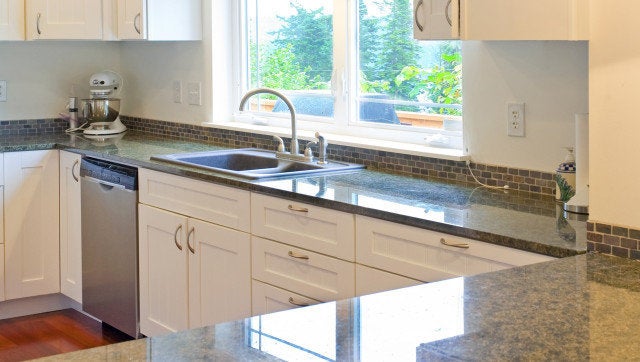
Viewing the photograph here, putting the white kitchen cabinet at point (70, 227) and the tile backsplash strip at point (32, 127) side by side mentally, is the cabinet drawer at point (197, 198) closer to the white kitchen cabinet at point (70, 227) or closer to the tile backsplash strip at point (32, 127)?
the white kitchen cabinet at point (70, 227)

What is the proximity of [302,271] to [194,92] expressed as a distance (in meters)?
1.87

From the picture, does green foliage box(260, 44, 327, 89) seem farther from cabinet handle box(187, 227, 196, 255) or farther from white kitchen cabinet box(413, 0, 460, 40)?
white kitchen cabinet box(413, 0, 460, 40)

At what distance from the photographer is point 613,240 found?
7.70ft

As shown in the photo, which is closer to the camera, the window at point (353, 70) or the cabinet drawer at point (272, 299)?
the cabinet drawer at point (272, 299)

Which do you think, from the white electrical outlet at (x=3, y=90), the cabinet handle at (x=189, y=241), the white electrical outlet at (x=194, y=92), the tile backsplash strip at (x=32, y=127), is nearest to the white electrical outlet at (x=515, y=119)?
the cabinet handle at (x=189, y=241)

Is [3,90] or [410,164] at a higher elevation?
[3,90]

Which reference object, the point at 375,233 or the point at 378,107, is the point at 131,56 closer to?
the point at 378,107

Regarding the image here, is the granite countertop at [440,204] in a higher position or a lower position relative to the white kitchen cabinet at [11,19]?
lower

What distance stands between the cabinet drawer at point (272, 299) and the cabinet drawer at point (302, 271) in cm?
2

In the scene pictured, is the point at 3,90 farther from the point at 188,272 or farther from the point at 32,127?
the point at 188,272

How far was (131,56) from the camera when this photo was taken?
5422 millimetres

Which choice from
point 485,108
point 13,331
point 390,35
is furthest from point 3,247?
point 485,108

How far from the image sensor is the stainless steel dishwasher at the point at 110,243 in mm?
4203

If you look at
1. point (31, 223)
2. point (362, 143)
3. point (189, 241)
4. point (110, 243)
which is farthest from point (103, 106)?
point (362, 143)
